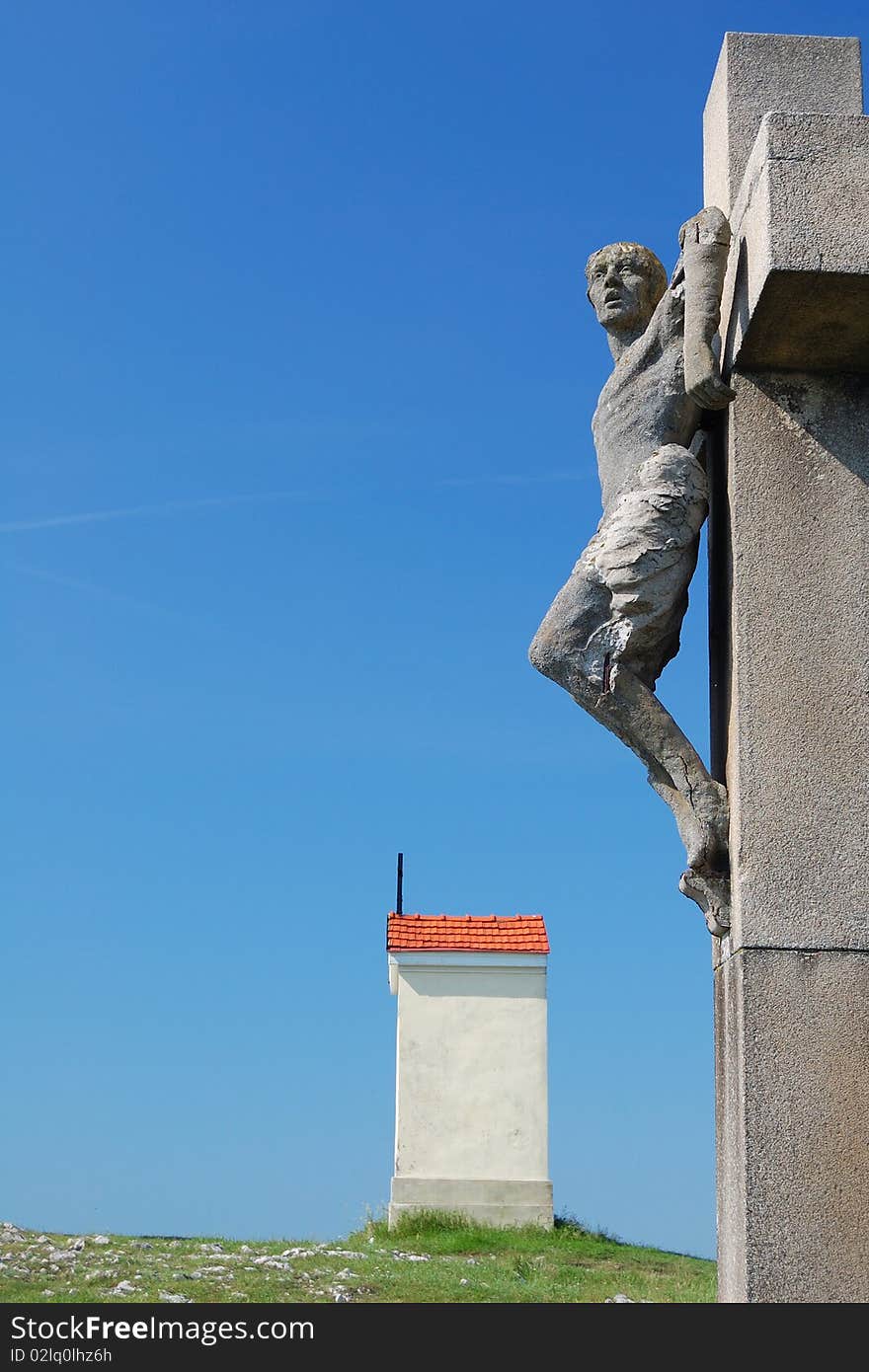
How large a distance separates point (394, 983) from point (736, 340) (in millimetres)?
10877

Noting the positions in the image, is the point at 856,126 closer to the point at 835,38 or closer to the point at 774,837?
the point at 835,38

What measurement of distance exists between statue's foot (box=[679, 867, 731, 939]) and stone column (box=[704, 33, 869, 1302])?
7 cm

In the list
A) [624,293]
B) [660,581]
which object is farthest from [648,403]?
[660,581]

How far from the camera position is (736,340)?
471cm

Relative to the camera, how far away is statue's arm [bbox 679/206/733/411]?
4727 millimetres

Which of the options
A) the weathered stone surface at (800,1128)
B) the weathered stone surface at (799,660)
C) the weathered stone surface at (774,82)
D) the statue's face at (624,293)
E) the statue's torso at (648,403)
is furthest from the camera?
the statue's face at (624,293)

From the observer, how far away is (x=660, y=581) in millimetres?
4754

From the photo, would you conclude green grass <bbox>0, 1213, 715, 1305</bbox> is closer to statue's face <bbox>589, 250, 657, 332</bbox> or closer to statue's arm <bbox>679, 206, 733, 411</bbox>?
statue's face <bbox>589, 250, 657, 332</bbox>

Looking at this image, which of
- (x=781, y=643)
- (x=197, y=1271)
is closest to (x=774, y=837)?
(x=781, y=643)

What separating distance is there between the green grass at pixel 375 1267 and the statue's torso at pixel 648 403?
5.60m

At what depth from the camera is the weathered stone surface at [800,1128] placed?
406cm

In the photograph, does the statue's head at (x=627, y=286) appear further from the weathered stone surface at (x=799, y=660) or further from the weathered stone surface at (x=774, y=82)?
the weathered stone surface at (x=799, y=660)

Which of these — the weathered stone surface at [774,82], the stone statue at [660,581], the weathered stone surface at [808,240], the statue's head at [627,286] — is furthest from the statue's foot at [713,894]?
the weathered stone surface at [774,82]

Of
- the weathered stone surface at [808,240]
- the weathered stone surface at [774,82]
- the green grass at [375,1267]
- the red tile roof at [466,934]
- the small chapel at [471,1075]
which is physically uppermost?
the weathered stone surface at [774,82]
